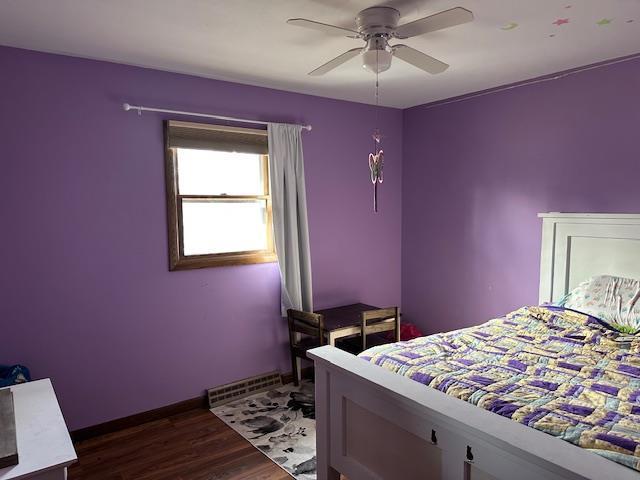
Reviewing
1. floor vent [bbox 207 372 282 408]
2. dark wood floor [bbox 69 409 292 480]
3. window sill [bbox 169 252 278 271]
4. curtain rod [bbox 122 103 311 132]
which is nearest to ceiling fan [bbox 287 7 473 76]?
curtain rod [bbox 122 103 311 132]

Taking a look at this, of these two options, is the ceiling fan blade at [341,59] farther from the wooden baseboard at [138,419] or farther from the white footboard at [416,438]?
the wooden baseboard at [138,419]

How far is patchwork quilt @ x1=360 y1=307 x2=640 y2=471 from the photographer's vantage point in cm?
146

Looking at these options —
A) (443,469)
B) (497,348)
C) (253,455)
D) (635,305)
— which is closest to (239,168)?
(253,455)

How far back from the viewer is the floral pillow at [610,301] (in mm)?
2541

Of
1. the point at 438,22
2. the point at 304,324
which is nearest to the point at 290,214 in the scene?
the point at 304,324

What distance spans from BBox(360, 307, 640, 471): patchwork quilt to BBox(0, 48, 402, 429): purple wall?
153cm

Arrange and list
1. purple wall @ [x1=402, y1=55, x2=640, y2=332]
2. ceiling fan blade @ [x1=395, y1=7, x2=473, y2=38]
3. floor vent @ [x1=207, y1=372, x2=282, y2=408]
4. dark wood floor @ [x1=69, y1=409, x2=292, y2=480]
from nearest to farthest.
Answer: ceiling fan blade @ [x1=395, y1=7, x2=473, y2=38], dark wood floor @ [x1=69, y1=409, x2=292, y2=480], purple wall @ [x1=402, y1=55, x2=640, y2=332], floor vent @ [x1=207, y1=372, x2=282, y2=408]

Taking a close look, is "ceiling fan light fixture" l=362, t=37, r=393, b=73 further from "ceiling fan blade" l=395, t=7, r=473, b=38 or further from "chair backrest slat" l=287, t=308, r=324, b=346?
"chair backrest slat" l=287, t=308, r=324, b=346

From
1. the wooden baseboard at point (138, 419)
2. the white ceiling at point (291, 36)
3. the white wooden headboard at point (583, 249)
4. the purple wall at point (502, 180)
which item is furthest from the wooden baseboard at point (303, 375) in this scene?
the white ceiling at point (291, 36)

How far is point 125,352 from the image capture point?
2957mm

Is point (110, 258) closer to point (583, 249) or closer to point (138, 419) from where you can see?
point (138, 419)

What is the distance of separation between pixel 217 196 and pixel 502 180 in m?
2.25

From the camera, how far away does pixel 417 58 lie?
2213mm

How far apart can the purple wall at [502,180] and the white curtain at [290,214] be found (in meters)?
1.25
